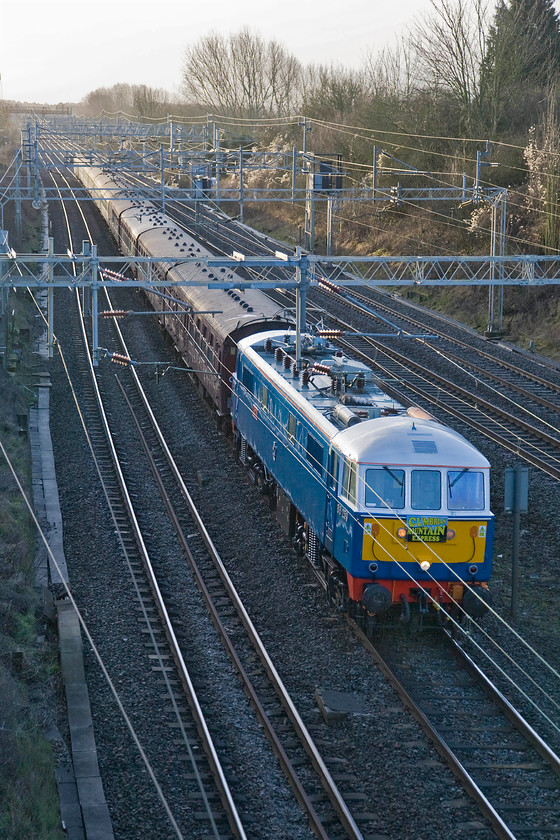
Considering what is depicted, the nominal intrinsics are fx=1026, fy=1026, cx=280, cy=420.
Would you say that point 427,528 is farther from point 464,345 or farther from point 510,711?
point 464,345

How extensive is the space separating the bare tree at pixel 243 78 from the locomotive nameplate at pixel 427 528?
74125mm

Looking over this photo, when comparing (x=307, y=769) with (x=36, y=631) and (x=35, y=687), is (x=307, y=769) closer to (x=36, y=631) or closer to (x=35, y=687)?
(x=35, y=687)

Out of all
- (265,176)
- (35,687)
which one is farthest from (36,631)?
(265,176)

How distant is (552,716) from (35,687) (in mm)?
5828

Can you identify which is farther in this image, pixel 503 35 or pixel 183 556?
pixel 503 35

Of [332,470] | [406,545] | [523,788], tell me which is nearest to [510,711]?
[523,788]

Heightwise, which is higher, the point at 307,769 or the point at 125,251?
the point at 125,251

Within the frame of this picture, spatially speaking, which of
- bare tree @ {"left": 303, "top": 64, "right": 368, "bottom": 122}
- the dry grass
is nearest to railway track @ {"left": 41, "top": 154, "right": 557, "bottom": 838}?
the dry grass

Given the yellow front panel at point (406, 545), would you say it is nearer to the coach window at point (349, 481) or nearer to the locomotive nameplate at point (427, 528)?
the locomotive nameplate at point (427, 528)

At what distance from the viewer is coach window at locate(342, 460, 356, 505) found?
503 inches

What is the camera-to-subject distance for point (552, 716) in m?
11.3

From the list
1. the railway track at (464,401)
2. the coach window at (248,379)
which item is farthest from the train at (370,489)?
the railway track at (464,401)

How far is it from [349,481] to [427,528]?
115cm

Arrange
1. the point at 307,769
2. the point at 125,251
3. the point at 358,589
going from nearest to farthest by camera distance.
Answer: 1. the point at 307,769
2. the point at 358,589
3. the point at 125,251
